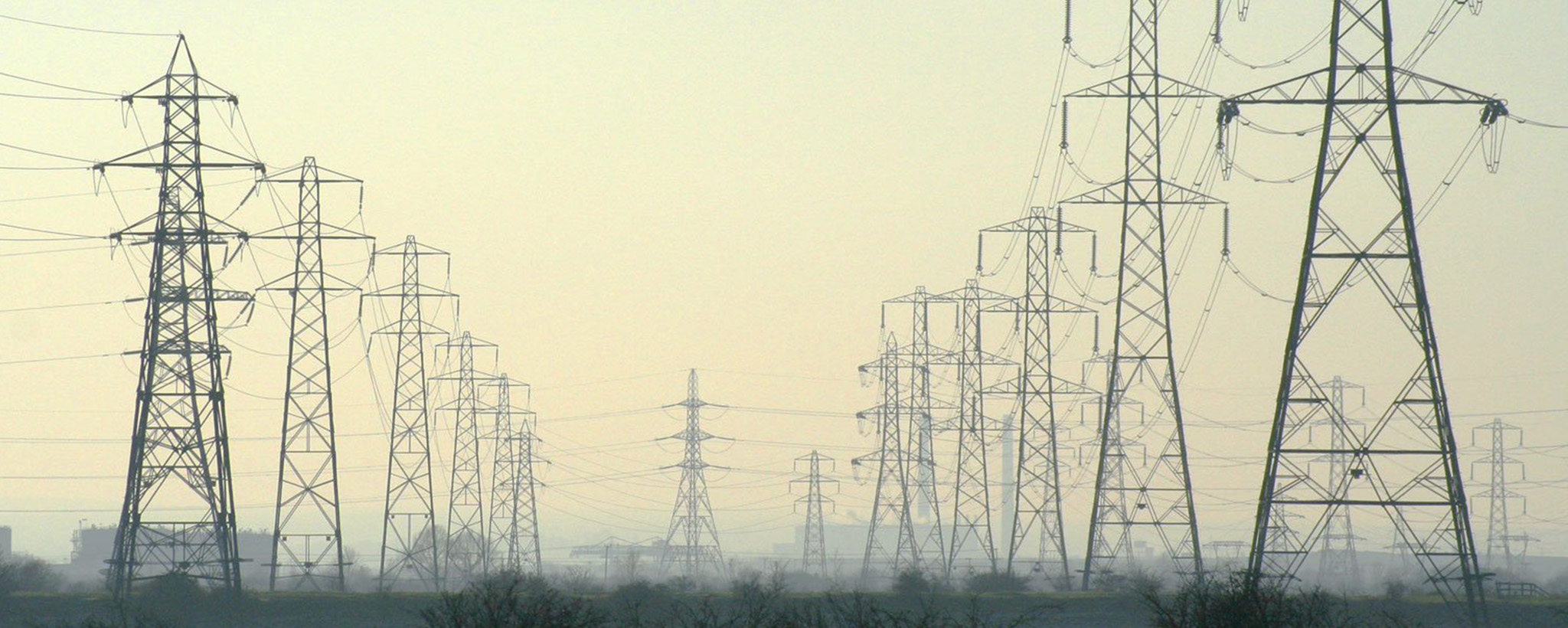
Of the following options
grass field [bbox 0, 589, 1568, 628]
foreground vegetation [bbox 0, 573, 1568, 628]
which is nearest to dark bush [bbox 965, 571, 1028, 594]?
foreground vegetation [bbox 0, 573, 1568, 628]

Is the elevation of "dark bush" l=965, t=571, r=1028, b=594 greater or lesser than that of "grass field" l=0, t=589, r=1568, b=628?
greater

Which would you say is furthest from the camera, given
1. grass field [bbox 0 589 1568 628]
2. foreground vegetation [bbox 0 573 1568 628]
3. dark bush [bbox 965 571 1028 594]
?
dark bush [bbox 965 571 1028 594]

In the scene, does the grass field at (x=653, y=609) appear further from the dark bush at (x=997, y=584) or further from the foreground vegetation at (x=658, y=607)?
A: the dark bush at (x=997, y=584)

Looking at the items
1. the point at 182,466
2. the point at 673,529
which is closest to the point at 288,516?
the point at 182,466

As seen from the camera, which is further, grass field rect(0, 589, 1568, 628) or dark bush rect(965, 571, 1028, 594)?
dark bush rect(965, 571, 1028, 594)

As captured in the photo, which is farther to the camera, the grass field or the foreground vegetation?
the grass field

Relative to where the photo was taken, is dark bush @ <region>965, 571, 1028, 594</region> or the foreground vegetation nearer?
the foreground vegetation

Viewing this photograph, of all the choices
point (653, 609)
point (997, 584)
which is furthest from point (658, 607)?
point (997, 584)

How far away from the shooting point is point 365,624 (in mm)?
61406

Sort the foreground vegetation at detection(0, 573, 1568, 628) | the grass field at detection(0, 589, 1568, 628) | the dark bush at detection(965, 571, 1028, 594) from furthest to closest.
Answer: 1. the dark bush at detection(965, 571, 1028, 594)
2. the grass field at detection(0, 589, 1568, 628)
3. the foreground vegetation at detection(0, 573, 1568, 628)

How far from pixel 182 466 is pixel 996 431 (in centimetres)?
4495

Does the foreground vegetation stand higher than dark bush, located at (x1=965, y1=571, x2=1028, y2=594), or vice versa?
dark bush, located at (x1=965, y1=571, x2=1028, y2=594)

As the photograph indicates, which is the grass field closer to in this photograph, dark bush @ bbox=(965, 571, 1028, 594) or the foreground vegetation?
the foreground vegetation

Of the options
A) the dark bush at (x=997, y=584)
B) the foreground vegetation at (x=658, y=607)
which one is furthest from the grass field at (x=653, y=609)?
the dark bush at (x=997, y=584)
